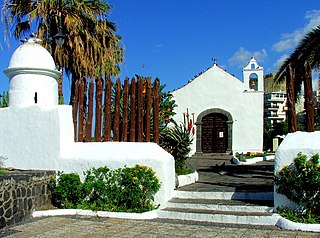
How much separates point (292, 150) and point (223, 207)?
172 centimetres

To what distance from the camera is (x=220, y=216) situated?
22.5 ft

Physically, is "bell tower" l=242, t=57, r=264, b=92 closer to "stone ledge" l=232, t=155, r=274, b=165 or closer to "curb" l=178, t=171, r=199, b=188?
"stone ledge" l=232, t=155, r=274, b=165

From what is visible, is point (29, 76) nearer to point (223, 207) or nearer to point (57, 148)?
point (57, 148)

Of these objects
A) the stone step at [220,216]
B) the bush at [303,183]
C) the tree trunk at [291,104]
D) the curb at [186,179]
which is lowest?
the stone step at [220,216]

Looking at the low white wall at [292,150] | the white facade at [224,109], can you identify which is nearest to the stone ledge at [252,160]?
the white facade at [224,109]

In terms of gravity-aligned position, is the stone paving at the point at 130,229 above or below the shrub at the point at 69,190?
below

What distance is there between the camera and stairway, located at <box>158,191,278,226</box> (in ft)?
22.1

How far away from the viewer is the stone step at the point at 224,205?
278 inches

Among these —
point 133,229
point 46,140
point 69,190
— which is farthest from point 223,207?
point 46,140

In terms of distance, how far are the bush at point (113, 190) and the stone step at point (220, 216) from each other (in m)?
0.50

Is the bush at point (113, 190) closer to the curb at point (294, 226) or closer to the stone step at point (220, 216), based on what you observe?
the stone step at point (220, 216)

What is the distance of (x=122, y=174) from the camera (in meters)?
7.74

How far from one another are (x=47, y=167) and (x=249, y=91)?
59.8 feet

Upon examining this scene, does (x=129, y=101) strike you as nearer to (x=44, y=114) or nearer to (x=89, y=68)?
(x=44, y=114)
